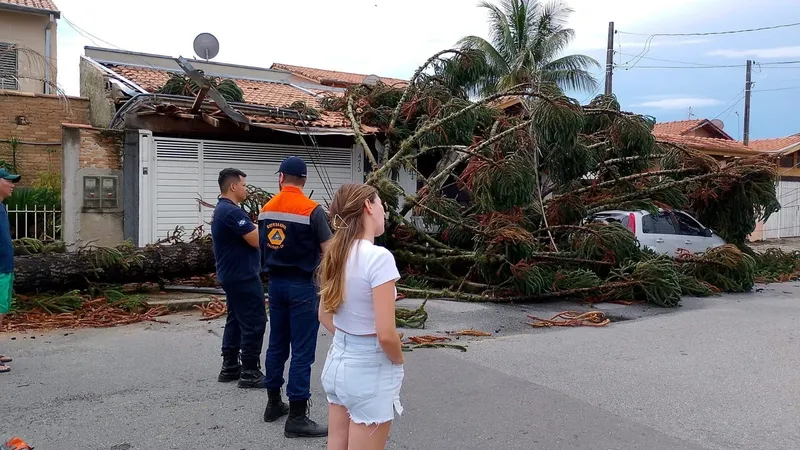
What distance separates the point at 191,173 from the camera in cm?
1248

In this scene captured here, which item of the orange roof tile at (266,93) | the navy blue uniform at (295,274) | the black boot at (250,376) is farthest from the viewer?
the orange roof tile at (266,93)

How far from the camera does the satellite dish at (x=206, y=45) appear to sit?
55.5ft

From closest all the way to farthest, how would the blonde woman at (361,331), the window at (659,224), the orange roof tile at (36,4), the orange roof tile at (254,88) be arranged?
the blonde woman at (361,331), the window at (659,224), the orange roof tile at (254,88), the orange roof tile at (36,4)

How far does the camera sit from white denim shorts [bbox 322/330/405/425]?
2982mm

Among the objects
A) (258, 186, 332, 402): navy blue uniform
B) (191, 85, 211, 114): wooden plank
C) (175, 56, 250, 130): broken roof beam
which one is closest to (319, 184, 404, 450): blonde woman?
(258, 186, 332, 402): navy blue uniform

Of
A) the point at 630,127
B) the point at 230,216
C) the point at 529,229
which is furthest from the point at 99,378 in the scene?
the point at 630,127

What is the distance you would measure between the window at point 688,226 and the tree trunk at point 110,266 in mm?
8664

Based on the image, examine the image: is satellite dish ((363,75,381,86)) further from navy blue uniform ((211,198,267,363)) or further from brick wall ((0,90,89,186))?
navy blue uniform ((211,198,267,363))

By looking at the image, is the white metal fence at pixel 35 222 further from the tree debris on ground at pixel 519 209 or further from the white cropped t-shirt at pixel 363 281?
the white cropped t-shirt at pixel 363 281

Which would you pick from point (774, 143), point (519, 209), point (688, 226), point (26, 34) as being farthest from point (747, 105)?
point (26, 34)

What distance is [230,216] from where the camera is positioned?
17.4 feet

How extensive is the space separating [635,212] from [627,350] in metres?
5.50

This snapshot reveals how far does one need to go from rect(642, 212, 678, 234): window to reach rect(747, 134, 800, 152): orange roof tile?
52.3ft

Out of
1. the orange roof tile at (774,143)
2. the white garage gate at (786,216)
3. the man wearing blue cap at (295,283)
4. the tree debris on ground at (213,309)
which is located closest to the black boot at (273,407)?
the man wearing blue cap at (295,283)
